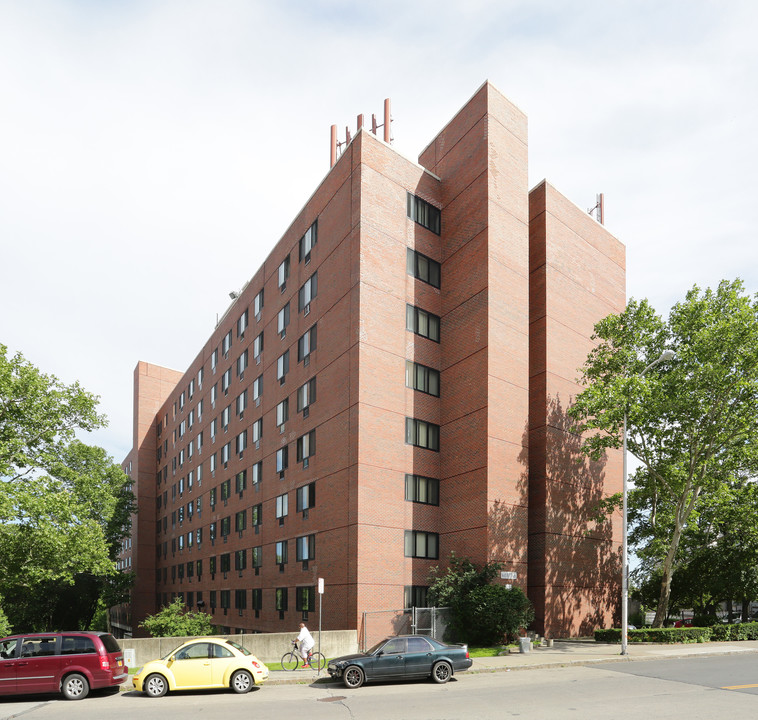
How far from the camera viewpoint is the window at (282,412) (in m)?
43.0

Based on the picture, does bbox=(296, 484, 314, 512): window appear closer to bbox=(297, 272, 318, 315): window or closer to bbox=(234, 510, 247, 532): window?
bbox=(297, 272, 318, 315): window

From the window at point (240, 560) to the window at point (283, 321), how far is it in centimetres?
1551

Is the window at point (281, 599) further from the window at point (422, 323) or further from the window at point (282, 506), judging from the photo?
the window at point (422, 323)

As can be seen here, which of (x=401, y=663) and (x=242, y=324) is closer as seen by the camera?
(x=401, y=663)

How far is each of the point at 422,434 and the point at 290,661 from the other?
46.3 feet

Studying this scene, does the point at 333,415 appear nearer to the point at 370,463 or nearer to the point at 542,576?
the point at 370,463

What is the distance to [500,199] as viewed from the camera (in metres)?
36.0

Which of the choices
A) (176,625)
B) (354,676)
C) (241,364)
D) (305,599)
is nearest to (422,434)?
(305,599)

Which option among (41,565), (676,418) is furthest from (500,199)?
(41,565)

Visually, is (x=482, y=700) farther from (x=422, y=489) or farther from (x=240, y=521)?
(x=240, y=521)

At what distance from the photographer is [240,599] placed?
160 ft

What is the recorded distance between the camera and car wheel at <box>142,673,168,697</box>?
1930 cm

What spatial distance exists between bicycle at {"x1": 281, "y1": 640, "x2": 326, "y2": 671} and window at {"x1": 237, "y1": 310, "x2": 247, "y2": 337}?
33.2m

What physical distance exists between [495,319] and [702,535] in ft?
66.8
